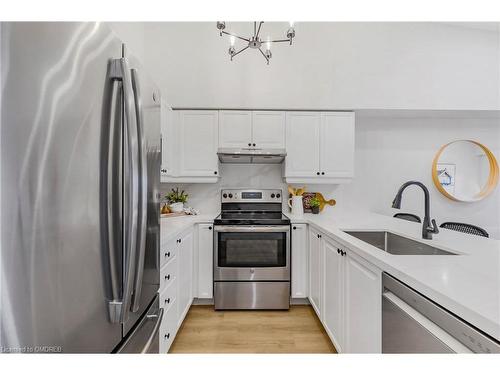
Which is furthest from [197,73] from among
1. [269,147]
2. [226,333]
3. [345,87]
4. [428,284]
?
[428,284]

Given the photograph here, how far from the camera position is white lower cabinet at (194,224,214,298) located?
2512 millimetres

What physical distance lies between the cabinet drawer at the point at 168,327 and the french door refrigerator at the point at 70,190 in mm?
759

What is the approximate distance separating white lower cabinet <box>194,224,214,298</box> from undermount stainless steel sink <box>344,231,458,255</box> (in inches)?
54.1

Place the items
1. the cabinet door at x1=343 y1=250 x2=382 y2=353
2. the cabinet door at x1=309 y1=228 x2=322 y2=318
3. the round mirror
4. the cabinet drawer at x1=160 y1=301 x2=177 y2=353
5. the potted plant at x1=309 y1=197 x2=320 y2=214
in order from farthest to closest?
the round mirror → the potted plant at x1=309 y1=197 x2=320 y2=214 → the cabinet door at x1=309 y1=228 x2=322 y2=318 → the cabinet drawer at x1=160 y1=301 x2=177 y2=353 → the cabinet door at x1=343 y1=250 x2=382 y2=353

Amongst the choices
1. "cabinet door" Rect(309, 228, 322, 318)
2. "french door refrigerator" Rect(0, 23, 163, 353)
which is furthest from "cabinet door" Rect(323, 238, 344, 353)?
"french door refrigerator" Rect(0, 23, 163, 353)

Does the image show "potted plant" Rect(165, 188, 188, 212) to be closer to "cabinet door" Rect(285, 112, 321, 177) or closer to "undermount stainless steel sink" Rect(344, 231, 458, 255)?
"cabinet door" Rect(285, 112, 321, 177)

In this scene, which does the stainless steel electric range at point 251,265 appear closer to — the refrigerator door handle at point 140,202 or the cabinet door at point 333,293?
the cabinet door at point 333,293

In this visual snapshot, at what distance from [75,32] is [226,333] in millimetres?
2195

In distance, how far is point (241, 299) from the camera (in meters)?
2.44

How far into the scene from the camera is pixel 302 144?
2.83 m

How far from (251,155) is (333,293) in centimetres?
156

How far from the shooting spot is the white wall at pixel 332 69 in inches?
111

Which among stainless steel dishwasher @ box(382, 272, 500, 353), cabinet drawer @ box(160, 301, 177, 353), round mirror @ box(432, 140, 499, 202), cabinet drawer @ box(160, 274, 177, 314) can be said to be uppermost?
round mirror @ box(432, 140, 499, 202)

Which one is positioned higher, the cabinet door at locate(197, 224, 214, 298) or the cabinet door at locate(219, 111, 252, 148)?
the cabinet door at locate(219, 111, 252, 148)
